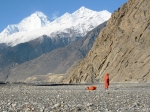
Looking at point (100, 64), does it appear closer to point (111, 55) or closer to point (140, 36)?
point (111, 55)

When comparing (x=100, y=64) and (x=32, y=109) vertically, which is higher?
(x=100, y=64)

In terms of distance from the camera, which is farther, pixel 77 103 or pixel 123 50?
pixel 123 50

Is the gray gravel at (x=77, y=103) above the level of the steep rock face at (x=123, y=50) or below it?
below

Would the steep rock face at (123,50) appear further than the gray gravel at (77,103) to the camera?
Yes

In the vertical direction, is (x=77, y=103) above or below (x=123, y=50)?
below

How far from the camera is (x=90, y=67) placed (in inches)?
3529

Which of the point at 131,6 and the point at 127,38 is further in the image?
the point at 131,6

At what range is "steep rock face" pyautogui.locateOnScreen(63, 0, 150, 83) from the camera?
67.4 m

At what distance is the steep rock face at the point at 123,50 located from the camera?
67.4 meters

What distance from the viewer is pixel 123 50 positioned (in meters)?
75.5

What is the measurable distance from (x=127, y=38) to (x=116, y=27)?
10906 mm

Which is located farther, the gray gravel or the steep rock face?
the steep rock face

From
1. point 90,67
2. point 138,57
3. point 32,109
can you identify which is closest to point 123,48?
point 138,57

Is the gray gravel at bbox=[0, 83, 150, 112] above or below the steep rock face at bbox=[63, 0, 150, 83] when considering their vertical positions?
below
